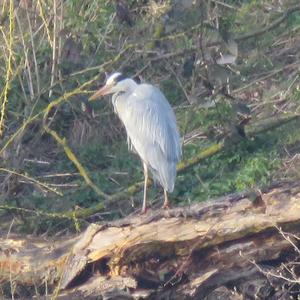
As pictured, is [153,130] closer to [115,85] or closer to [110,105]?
[115,85]

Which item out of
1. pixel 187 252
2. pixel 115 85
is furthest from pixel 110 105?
pixel 187 252

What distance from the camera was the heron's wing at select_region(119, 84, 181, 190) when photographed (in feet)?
20.1

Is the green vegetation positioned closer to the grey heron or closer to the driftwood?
the grey heron

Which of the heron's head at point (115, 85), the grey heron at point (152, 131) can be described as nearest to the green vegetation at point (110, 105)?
the heron's head at point (115, 85)

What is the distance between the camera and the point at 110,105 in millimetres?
8047

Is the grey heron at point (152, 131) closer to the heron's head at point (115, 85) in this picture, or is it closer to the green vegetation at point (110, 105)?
the heron's head at point (115, 85)

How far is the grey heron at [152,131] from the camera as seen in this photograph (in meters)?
6.13

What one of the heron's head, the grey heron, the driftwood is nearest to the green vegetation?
the heron's head

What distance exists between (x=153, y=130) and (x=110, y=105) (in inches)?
70.8

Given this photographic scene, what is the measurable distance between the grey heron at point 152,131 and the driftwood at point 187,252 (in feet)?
2.42

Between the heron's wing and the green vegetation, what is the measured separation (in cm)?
24

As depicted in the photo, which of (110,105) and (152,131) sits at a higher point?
(152,131)

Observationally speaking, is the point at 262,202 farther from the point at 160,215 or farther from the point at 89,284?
the point at 89,284

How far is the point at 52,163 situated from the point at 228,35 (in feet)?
9.01
